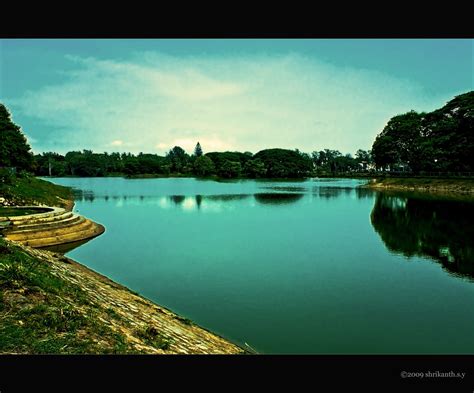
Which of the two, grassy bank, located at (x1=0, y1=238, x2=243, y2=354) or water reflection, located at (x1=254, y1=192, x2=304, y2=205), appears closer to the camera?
grassy bank, located at (x1=0, y1=238, x2=243, y2=354)

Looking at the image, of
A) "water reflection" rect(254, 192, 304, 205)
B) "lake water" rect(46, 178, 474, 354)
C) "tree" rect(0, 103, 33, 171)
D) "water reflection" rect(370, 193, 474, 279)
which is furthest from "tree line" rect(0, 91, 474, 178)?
"water reflection" rect(254, 192, 304, 205)

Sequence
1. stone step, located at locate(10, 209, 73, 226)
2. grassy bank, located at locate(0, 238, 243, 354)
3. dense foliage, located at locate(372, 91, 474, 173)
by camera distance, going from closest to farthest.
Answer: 1. grassy bank, located at locate(0, 238, 243, 354)
2. stone step, located at locate(10, 209, 73, 226)
3. dense foliage, located at locate(372, 91, 474, 173)

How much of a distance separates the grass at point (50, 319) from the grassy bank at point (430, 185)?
5762 centimetres

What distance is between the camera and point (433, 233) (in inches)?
943

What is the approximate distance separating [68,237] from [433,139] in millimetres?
63701

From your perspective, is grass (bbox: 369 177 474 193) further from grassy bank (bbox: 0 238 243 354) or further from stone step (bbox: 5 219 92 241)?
grassy bank (bbox: 0 238 243 354)

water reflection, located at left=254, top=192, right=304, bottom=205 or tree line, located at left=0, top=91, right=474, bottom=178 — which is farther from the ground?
tree line, located at left=0, top=91, right=474, bottom=178

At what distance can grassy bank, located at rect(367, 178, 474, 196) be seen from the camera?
55.8m

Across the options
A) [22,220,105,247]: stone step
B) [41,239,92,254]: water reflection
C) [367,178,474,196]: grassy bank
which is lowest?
[41,239,92,254]: water reflection

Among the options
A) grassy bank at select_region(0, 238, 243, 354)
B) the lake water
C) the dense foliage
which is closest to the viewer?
grassy bank at select_region(0, 238, 243, 354)

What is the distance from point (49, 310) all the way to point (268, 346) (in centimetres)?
479

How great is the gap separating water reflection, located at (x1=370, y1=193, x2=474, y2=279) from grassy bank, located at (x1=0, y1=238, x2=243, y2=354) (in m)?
11.7

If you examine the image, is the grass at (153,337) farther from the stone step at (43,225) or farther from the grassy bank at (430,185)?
the grassy bank at (430,185)
